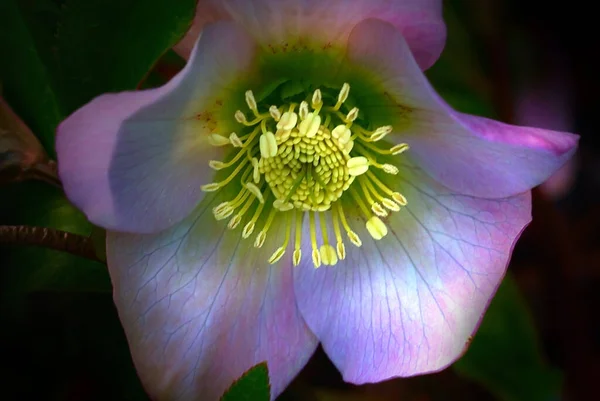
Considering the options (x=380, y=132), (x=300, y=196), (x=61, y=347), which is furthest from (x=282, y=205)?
(x=61, y=347)

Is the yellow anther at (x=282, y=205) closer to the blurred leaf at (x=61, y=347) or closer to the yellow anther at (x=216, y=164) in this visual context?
the yellow anther at (x=216, y=164)

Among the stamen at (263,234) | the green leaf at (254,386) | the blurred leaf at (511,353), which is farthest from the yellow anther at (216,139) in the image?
the blurred leaf at (511,353)

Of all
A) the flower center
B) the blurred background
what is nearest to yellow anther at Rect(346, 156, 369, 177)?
the flower center

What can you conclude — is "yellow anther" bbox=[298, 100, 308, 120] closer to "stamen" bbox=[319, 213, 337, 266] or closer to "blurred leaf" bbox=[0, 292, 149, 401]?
"stamen" bbox=[319, 213, 337, 266]

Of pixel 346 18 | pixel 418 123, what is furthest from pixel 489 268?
pixel 346 18

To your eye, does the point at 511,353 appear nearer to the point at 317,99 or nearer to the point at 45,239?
the point at 317,99

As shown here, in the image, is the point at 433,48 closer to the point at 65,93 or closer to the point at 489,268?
the point at 489,268
